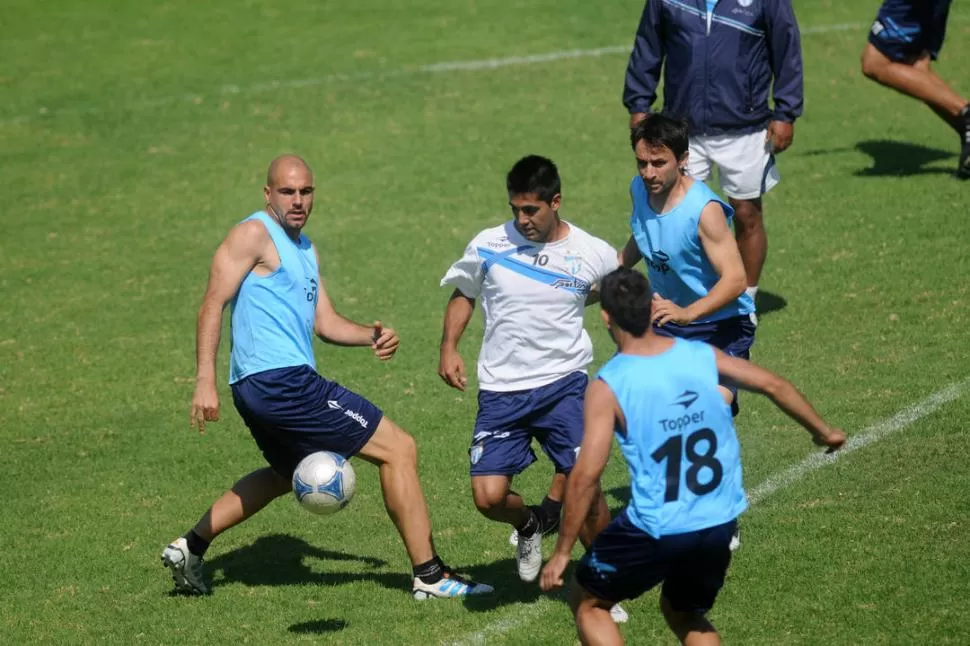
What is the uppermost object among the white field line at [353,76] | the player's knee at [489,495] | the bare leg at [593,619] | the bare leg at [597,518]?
the bare leg at [593,619]

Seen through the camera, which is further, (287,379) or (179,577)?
(179,577)

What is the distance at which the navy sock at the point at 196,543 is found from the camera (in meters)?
8.27

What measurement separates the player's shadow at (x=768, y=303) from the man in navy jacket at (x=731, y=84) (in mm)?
773

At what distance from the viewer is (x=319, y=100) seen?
730 inches

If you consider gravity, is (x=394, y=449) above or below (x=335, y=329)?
below

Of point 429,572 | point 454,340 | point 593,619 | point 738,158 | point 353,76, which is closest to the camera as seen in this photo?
point 593,619

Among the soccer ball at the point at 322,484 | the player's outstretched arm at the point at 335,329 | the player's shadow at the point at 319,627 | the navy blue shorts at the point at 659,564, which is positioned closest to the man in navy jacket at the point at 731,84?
the player's outstretched arm at the point at 335,329

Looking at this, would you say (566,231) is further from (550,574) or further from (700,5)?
(700,5)

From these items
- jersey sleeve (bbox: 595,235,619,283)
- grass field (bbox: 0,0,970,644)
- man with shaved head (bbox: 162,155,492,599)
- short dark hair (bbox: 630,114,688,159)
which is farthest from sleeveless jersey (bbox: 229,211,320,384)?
short dark hair (bbox: 630,114,688,159)

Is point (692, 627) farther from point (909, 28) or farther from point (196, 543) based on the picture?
point (909, 28)

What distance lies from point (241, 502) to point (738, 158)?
196 inches

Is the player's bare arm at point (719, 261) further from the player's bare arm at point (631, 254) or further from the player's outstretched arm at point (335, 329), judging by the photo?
the player's outstretched arm at point (335, 329)

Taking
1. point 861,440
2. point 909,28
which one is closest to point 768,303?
point 861,440

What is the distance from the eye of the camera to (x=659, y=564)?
607 cm
